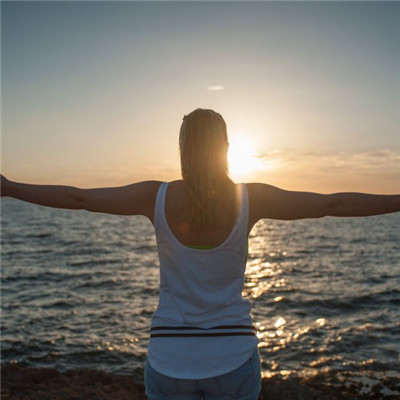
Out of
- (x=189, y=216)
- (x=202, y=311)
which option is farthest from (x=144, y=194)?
(x=202, y=311)

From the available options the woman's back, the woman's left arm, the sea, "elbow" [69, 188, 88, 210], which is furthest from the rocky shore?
"elbow" [69, 188, 88, 210]

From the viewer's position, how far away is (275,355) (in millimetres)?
9086

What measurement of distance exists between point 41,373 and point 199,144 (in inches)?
272

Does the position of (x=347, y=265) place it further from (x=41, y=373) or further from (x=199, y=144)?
(x=199, y=144)

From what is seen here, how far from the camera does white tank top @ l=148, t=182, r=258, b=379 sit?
1887mm

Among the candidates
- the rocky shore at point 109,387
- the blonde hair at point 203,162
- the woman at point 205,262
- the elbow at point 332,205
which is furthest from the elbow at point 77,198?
the rocky shore at point 109,387

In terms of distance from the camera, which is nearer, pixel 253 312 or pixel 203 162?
pixel 203 162

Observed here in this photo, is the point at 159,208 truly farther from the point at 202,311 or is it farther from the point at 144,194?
the point at 202,311

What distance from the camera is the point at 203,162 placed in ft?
6.29

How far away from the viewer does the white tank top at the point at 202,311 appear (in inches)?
74.3

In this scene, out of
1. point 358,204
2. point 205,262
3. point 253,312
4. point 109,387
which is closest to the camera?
point 205,262

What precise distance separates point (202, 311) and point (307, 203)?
2.27 feet

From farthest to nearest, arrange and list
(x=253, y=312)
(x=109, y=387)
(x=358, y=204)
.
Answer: (x=253, y=312) < (x=109, y=387) < (x=358, y=204)

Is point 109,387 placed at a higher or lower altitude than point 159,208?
lower
